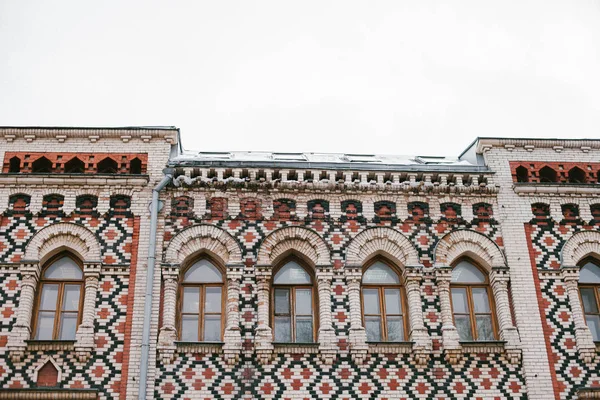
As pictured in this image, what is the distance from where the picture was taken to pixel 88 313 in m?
14.6

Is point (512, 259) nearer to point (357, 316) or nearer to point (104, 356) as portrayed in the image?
point (357, 316)

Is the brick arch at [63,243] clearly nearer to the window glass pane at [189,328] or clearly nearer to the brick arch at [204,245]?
the brick arch at [204,245]

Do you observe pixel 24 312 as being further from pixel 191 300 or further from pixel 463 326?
pixel 463 326

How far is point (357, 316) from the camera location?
15078 millimetres

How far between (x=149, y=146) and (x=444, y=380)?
7419 mm

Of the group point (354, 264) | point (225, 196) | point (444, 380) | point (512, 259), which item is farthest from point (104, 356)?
point (512, 259)

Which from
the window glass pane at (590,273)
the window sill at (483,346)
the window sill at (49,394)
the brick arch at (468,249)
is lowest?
the window sill at (49,394)

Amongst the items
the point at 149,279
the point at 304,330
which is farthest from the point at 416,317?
the point at 149,279

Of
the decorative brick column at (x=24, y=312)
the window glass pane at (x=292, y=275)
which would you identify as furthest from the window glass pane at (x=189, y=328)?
the decorative brick column at (x=24, y=312)

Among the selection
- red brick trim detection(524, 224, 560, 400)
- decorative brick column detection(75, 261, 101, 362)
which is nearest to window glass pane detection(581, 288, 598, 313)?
red brick trim detection(524, 224, 560, 400)

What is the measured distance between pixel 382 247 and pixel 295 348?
272 cm

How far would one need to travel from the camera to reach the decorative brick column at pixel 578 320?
15000 mm

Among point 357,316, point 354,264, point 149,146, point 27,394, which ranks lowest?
point 27,394

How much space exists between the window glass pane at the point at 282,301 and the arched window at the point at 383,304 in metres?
1.45
